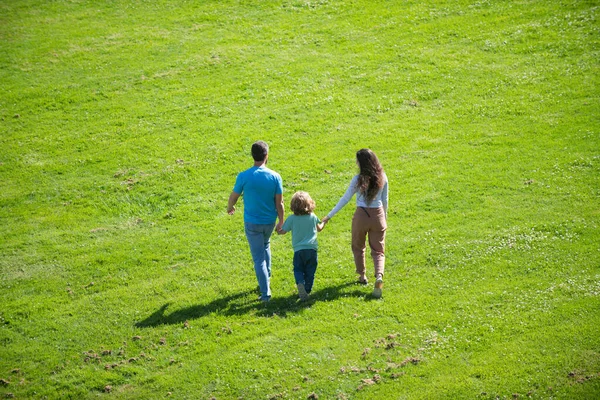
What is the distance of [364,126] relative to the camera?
72.8ft

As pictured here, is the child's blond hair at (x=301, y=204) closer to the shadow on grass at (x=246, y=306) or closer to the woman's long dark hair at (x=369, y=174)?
the woman's long dark hair at (x=369, y=174)

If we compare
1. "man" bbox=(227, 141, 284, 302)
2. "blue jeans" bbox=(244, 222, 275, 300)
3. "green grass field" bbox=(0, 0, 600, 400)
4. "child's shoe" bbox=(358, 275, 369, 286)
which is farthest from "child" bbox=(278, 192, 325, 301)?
"child's shoe" bbox=(358, 275, 369, 286)

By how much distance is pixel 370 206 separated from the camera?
1252 centimetres

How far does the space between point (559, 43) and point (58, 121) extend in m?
22.7

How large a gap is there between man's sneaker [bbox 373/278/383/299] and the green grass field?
33 centimetres

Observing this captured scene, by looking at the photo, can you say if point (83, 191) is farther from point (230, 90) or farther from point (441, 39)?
point (441, 39)

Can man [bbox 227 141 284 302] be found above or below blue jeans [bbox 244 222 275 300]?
above

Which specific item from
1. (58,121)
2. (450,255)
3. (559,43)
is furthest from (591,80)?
(58,121)

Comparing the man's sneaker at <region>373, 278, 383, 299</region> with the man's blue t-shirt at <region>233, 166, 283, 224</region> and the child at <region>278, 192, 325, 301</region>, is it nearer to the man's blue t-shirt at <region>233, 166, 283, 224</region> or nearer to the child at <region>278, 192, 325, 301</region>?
the child at <region>278, 192, 325, 301</region>

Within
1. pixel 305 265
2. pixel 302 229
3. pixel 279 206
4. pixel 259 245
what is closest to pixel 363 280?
pixel 305 265

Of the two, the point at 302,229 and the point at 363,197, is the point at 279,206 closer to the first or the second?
the point at 302,229

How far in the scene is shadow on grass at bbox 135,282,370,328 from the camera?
12.7 metres

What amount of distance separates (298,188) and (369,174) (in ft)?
21.0

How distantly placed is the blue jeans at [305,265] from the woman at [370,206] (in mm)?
831
